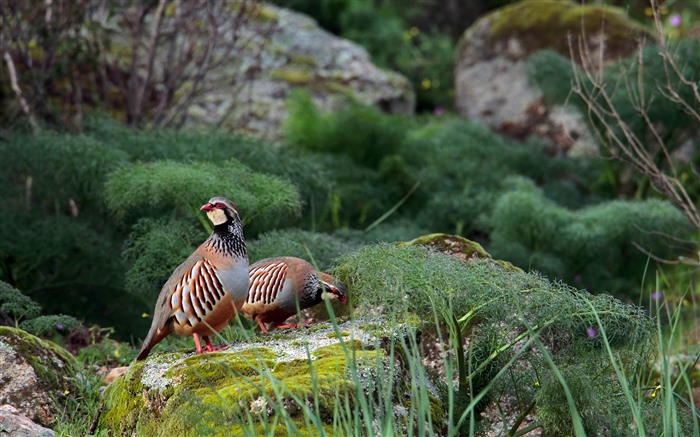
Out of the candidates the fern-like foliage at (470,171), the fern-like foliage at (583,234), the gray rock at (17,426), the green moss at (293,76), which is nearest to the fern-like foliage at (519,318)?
the gray rock at (17,426)

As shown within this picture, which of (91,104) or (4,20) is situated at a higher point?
(4,20)

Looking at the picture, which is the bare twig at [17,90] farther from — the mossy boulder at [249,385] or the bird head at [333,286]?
the mossy boulder at [249,385]

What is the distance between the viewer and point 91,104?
9.92 m

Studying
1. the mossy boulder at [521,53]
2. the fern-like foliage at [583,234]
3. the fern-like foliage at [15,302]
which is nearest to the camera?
the fern-like foliage at [15,302]

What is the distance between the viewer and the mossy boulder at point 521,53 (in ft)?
37.6

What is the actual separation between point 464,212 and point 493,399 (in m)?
4.57

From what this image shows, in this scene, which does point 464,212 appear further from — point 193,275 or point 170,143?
point 193,275

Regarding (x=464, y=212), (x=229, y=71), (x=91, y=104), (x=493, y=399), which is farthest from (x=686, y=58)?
(x=493, y=399)

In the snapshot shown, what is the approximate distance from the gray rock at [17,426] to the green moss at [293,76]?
282 inches

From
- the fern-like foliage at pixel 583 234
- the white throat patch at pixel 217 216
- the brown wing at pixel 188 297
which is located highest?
the white throat patch at pixel 217 216

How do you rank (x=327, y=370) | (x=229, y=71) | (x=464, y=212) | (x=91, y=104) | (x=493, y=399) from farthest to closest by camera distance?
1. (x=229, y=71)
2. (x=91, y=104)
3. (x=464, y=212)
4. (x=493, y=399)
5. (x=327, y=370)

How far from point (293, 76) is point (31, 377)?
279 inches

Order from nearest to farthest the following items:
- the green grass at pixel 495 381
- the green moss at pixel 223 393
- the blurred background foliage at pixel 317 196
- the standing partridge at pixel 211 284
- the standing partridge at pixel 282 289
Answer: the green moss at pixel 223 393
the green grass at pixel 495 381
the standing partridge at pixel 211 284
the standing partridge at pixel 282 289
the blurred background foliage at pixel 317 196

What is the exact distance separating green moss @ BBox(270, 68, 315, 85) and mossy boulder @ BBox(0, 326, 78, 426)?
6.69 meters
